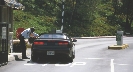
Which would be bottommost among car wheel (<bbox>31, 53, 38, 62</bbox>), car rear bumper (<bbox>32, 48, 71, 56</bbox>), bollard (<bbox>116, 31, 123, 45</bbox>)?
car wheel (<bbox>31, 53, 38, 62</bbox>)

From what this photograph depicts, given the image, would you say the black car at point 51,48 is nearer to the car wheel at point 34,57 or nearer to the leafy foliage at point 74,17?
the car wheel at point 34,57

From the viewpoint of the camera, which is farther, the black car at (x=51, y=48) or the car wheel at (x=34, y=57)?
the car wheel at (x=34, y=57)

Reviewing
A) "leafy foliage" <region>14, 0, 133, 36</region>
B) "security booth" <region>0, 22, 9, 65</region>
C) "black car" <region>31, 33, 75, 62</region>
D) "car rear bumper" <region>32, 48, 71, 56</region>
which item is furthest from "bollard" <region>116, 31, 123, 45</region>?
"leafy foliage" <region>14, 0, 133, 36</region>

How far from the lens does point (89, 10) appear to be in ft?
151

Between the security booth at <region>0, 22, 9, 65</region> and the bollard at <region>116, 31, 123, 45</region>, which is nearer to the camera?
the security booth at <region>0, 22, 9, 65</region>

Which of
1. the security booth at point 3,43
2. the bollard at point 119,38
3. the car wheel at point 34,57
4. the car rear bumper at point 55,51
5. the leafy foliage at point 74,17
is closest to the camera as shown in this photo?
the security booth at point 3,43

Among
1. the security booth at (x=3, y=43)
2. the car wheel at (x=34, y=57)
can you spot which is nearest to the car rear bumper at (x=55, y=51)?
the car wheel at (x=34, y=57)

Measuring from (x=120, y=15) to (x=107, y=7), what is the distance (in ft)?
8.00

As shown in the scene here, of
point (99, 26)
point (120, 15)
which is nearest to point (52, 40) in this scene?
point (99, 26)

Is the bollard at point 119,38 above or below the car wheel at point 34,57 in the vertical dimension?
above

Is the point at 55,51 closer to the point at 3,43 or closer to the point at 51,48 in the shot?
the point at 51,48

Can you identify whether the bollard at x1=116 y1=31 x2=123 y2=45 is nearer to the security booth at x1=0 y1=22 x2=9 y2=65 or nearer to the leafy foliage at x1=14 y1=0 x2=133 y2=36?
the security booth at x1=0 y1=22 x2=9 y2=65

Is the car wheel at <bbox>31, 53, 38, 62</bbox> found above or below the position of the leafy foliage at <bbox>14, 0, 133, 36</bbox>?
below

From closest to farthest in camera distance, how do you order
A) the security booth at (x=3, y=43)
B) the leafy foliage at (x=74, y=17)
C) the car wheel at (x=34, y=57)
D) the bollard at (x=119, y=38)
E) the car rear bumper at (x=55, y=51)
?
the security booth at (x=3, y=43), the car rear bumper at (x=55, y=51), the car wheel at (x=34, y=57), the bollard at (x=119, y=38), the leafy foliage at (x=74, y=17)
